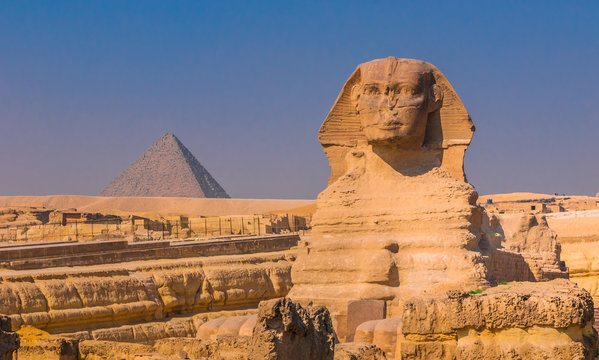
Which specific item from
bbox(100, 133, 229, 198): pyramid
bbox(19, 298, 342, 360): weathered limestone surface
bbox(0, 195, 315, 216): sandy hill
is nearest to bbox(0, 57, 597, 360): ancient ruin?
bbox(19, 298, 342, 360): weathered limestone surface

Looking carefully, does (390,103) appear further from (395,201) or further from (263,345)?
(263,345)

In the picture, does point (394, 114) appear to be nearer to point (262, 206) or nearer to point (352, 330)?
point (352, 330)

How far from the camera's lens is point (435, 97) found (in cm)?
1681

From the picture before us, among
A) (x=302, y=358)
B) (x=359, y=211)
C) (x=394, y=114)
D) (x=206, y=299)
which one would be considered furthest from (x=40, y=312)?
(x=302, y=358)

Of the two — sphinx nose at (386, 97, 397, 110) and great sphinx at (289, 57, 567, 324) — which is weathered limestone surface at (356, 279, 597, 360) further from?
sphinx nose at (386, 97, 397, 110)

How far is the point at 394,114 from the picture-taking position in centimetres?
1612

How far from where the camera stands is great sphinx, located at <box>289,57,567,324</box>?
49.8 ft

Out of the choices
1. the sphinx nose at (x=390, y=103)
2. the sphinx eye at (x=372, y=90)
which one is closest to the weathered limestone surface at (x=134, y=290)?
the sphinx eye at (x=372, y=90)

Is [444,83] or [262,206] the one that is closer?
[444,83]

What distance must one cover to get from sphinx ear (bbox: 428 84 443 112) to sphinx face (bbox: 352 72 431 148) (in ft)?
1.05

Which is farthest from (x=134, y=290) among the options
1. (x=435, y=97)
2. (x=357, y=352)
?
(x=357, y=352)

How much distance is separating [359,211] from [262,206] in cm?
11628

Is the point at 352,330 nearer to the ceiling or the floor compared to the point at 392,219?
nearer to the floor

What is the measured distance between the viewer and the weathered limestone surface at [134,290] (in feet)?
50.4
